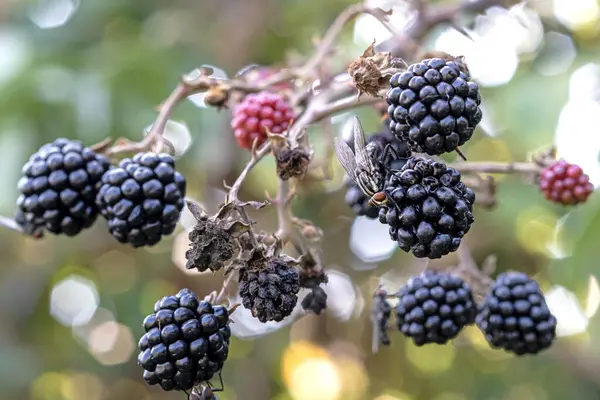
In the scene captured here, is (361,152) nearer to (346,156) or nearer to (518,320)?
(346,156)

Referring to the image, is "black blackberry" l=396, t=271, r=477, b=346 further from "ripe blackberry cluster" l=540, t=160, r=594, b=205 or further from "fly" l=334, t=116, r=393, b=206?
"fly" l=334, t=116, r=393, b=206

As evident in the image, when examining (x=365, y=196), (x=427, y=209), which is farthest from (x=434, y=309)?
(x=427, y=209)

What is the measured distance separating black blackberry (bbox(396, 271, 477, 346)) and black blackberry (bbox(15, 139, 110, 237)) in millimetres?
1053

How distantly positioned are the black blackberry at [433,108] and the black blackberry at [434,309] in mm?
677

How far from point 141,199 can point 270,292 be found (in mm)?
577

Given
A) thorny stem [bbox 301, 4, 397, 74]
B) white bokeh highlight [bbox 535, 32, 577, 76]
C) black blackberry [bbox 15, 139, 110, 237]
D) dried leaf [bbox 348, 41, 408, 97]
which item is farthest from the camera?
white bokeh highlight [bbox 535, 32, 577, 76]

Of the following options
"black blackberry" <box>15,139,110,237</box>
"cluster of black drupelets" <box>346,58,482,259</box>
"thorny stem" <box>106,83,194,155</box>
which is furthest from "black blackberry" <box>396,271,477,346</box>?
"black blackberry" <box>15,139,110,237</box>

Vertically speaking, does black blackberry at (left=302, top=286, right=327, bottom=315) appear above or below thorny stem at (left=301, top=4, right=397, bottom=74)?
below

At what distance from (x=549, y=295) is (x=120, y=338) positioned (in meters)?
3.62

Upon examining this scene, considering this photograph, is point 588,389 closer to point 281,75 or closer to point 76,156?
point 281,75

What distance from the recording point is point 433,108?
1.50 m

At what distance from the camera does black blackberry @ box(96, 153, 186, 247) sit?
1.83 meters

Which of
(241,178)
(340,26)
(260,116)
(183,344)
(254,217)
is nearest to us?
(183,344)

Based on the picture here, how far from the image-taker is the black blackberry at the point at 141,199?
183cm
